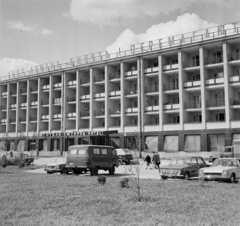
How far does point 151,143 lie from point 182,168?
1124 inches

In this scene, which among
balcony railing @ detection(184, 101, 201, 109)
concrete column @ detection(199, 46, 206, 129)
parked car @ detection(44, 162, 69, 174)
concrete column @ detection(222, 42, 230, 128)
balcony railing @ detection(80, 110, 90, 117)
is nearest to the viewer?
parked car @ detection(44, 162, 69, 174)

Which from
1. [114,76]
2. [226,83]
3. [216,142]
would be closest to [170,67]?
[226,83]

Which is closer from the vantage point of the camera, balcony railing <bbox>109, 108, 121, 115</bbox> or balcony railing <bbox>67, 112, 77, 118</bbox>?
balcony railing <bbox>109, 108, 121, 115</bbox>

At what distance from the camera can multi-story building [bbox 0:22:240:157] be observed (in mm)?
41625

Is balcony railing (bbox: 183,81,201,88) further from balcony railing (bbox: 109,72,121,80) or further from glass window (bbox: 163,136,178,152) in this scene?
balcony railing (bbox: 109,72,121,80)

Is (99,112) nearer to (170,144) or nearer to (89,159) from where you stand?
(170,144)

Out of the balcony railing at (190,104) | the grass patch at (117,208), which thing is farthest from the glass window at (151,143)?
the grass patch at (117,208)

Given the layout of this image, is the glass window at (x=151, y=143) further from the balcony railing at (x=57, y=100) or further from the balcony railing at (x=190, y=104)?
the balcony railing at (x=57, y=100)

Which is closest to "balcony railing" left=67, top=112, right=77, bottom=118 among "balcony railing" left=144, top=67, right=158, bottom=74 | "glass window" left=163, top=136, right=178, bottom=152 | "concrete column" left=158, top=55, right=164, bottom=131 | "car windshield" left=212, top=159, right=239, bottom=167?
"balcony railing" left=144, top=67, right=158, bottom=74

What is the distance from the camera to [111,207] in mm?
9234

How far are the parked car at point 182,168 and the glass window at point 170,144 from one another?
24.7 m

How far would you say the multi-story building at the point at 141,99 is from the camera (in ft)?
137

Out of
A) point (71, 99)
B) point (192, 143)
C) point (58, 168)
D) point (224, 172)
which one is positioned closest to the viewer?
point (224, 172)

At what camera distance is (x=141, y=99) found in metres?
47.8
